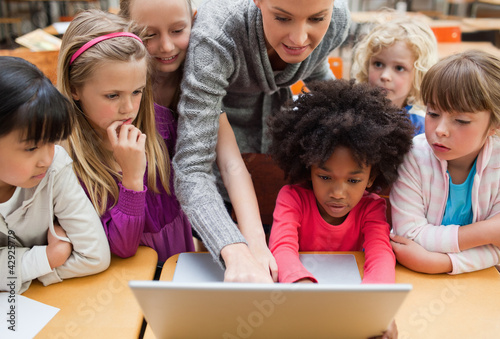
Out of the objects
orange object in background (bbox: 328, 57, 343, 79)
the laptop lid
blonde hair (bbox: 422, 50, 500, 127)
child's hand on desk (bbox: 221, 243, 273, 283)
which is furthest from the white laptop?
orange object in background (bbox: 328, 57, 343, 79)

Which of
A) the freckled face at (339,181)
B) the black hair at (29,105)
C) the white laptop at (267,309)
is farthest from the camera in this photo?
the freckled face at (339,181)

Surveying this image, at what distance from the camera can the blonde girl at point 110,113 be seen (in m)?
1.16

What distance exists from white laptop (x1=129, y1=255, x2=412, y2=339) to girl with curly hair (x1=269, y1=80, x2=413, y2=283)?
0.26m

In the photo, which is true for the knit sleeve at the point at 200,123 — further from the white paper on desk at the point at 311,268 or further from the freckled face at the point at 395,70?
the freckled face at the point at 395,70

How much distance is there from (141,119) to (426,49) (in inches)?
52.2

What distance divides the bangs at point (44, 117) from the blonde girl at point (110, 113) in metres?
0.16

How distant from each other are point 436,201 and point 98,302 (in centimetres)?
94

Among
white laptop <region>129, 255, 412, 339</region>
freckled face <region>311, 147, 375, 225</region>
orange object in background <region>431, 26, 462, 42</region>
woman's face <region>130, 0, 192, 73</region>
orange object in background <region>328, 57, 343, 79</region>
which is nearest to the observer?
white laptop <region>129, 255, 412, 339</region>

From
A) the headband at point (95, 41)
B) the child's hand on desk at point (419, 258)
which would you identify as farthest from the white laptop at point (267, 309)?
the headband at point (95, 41)

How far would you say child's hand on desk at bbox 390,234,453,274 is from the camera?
3.58 ft

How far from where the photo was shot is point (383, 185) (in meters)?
1.29

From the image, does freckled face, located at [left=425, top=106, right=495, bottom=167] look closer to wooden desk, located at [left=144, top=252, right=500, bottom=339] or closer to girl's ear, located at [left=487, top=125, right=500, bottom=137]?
girl's ear, located at [left=487, top=125, right=500, bottom=137]

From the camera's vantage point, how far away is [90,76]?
45.8 inches

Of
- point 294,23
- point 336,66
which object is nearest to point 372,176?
point 294,23
